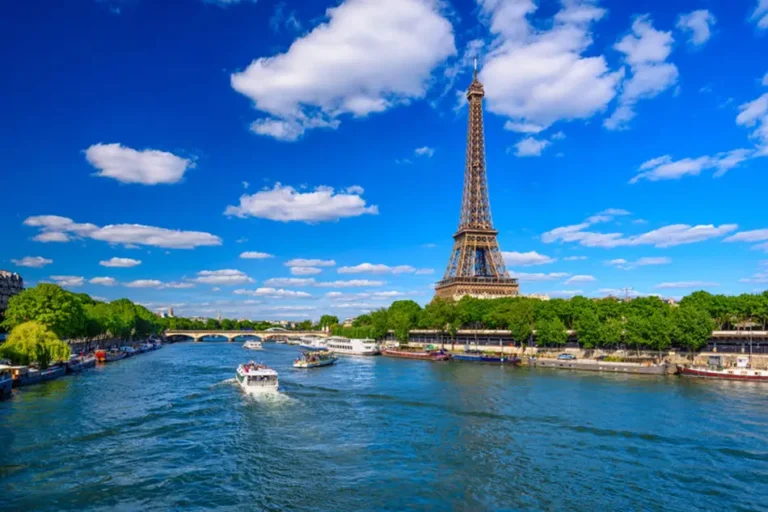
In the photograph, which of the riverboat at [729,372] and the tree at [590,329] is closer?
the riverboat at [729,372]

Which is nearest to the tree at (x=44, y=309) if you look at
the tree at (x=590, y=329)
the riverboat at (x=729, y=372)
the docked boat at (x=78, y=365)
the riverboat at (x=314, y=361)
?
the docked boat at (x=78, y=365)

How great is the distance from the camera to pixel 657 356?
70.0m

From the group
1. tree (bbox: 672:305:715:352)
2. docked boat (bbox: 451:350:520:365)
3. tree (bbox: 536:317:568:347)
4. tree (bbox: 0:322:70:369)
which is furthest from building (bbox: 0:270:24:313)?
tree (bbox: 672:305:715:352)

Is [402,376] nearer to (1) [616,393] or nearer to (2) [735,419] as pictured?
(1) [616,393]

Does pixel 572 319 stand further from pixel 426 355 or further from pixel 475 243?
pixel 475 243

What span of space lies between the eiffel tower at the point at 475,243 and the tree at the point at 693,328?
1873 inches

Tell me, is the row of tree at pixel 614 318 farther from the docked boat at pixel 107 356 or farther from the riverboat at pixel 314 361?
the docked boat at pixel 107 356

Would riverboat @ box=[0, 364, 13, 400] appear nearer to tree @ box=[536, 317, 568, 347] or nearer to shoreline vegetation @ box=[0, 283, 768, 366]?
shoreline vegetation @ box=[0, 283, 768, 366]

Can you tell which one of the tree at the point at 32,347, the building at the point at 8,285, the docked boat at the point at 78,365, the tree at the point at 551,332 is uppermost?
the building at the point at 8,285

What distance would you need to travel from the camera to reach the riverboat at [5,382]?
39781 mm

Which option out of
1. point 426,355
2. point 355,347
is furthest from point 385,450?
point 355,347

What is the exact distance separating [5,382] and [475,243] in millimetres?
91103

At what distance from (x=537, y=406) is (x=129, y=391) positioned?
3287 cm

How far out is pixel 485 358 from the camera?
80.6 m
